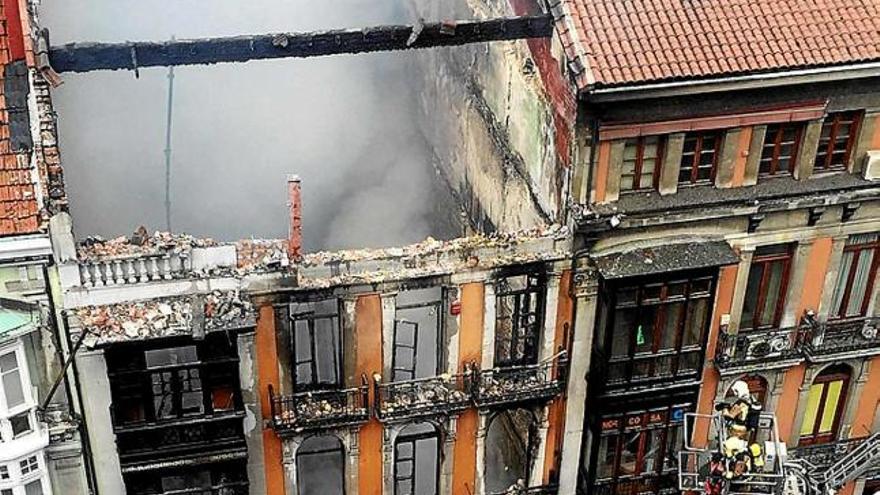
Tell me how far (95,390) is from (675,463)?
15.1 metres

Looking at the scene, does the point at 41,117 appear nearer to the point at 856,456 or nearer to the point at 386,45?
the point at 386,45

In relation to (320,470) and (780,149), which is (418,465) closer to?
(320,470)

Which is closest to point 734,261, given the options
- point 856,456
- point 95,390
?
point 856,456

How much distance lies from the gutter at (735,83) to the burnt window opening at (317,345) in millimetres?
8169

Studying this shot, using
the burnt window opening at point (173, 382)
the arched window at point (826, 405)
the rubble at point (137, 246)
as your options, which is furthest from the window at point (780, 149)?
the burnt window opening at point (173, 382)

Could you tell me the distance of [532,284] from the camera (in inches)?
1073

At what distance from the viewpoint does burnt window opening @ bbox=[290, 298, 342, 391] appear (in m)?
26.3

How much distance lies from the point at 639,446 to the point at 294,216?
11.6m

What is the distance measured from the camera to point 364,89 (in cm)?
3828

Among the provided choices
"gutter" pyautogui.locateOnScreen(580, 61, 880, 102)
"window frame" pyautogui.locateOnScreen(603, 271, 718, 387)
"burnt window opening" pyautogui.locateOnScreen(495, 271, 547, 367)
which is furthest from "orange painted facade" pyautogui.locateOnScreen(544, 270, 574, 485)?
"gutter" pyautogui.locateOnScreen(580, 61, 880, 102)

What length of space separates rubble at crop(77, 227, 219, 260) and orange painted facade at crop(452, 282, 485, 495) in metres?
6.26

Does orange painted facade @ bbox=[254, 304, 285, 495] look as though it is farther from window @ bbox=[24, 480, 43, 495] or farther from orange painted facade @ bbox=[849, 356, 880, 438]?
orange painted facade @ bbox=[849, 356, 880, 438]

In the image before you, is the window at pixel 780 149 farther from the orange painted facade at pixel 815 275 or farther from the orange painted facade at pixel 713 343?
the orange painted facade at pixel 713 343

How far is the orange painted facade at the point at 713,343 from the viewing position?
2823 centimetres
